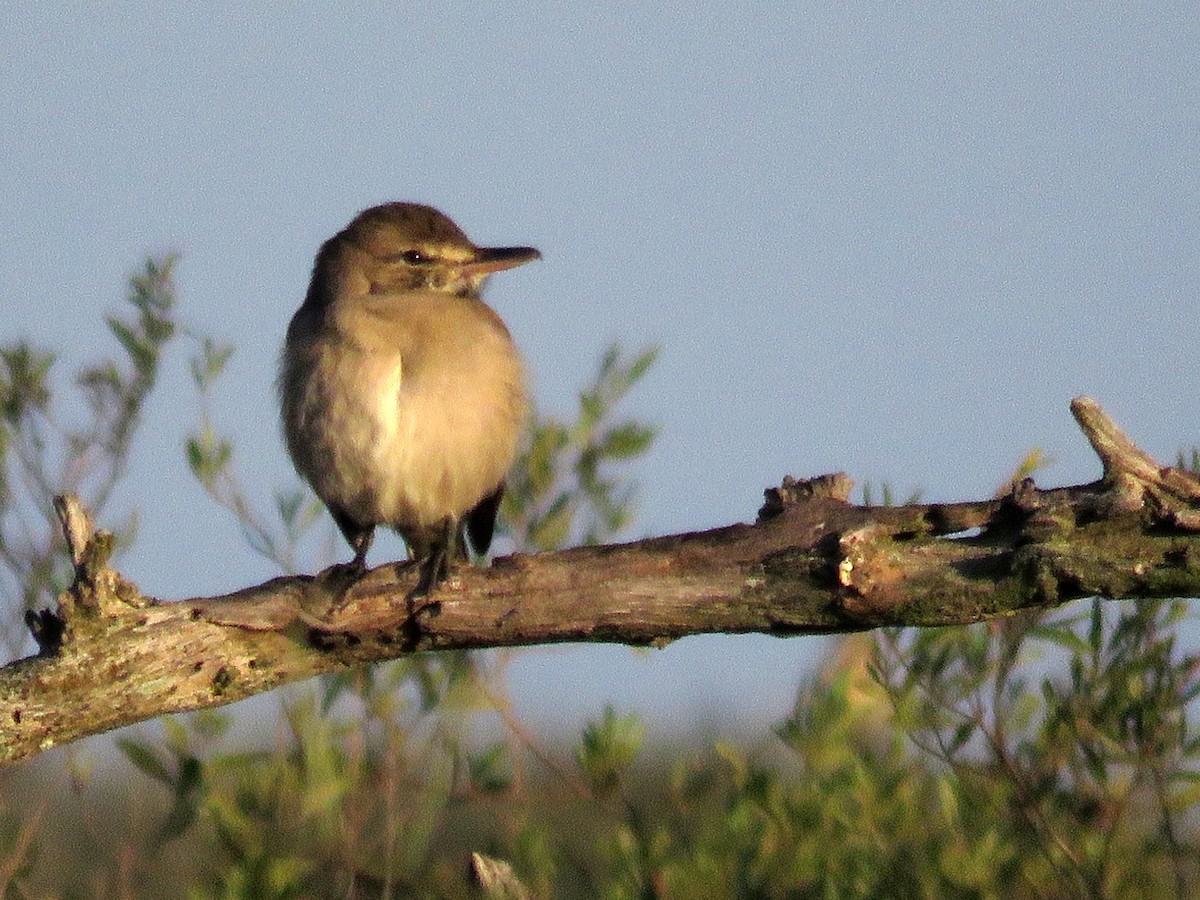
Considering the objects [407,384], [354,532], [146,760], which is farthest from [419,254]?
[146,760]

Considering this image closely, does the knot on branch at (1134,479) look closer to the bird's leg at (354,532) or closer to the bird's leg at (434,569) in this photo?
the bird's leg at (434,569)

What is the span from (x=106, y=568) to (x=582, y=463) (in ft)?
6.14

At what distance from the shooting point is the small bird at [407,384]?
19.5 feet

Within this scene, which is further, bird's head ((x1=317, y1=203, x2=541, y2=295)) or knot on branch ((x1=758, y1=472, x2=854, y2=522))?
bird's head ((x1=317, y1=203, x2=541, y2=295))

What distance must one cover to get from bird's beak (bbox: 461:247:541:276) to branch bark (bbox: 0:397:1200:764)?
6.28 feet

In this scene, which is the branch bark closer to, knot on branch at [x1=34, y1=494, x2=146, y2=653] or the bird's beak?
knot on branch at [x1=34, y1=494, x2=146, y2=653]

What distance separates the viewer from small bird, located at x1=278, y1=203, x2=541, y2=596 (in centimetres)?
594

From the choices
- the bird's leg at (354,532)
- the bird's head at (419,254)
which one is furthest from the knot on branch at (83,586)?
the bird's head at (419,254)

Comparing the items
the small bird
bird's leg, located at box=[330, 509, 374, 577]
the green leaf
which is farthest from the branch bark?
bird's leg, located at box=[330, 509, 374, 577]

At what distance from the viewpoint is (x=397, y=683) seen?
5465 mm

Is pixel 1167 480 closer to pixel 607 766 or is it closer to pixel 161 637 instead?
pixel 607 766

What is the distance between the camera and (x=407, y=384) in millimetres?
5961

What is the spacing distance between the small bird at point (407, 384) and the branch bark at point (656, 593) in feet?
2.38

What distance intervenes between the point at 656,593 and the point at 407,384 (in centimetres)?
171
